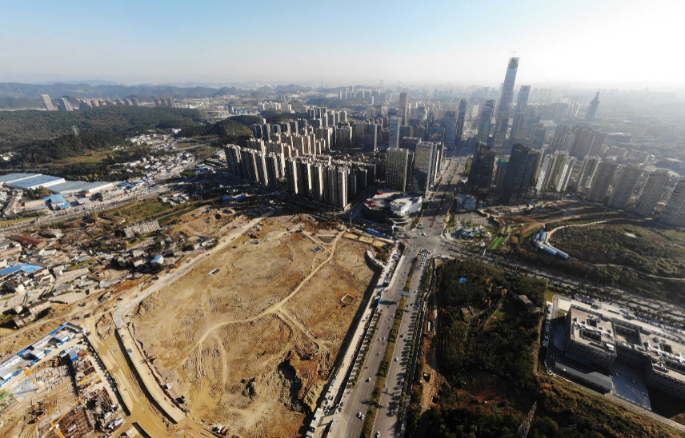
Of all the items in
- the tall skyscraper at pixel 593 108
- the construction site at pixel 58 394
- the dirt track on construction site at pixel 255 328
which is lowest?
the dirt track on construction site at pixel 255 328

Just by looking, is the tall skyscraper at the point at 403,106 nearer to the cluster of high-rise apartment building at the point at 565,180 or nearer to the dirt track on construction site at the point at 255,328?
the cluster of high-rise apartment building at the point at 565,180

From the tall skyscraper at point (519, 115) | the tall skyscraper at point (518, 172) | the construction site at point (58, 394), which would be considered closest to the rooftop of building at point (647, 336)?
the tall skyscraper at point (518, 172)

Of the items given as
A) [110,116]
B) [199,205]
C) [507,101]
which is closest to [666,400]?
[199,205]

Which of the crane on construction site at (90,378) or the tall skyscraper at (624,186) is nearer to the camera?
the crane on construction site at (90,378)

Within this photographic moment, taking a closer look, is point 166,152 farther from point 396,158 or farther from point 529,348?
point 529,348

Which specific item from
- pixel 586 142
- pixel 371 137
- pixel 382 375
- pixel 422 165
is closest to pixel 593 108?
pixel 586 142

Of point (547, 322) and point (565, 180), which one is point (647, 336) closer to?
point (547, 322)

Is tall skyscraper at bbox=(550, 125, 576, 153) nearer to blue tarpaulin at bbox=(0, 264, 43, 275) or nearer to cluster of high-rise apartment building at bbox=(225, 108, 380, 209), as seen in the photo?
cluster of high-rise apartment building at bbox=(225, 108, 380, 209)
